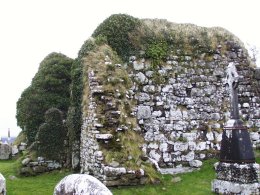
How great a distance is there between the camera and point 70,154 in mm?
15188

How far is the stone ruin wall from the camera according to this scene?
13.6m

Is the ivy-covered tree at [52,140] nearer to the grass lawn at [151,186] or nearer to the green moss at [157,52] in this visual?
the grass lawn at [151,186]

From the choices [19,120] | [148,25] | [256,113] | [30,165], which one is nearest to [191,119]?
[256,113]

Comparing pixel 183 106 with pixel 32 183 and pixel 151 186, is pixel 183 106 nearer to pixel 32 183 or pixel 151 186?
pixel 151 186

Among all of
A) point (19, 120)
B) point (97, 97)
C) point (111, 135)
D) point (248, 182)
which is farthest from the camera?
point (19, 120)

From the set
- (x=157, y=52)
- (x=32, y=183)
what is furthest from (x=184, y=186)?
(x=32, y=183)

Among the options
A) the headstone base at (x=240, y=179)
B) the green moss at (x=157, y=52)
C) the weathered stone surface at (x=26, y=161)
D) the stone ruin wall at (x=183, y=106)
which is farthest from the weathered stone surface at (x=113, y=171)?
the weathered stone surface at (x=26, y=161)

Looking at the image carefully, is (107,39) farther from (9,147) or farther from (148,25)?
(9,147)

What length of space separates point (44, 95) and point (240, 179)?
1218 centimetres

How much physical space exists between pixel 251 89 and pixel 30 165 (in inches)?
364

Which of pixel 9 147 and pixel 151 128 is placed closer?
pixel 151 128

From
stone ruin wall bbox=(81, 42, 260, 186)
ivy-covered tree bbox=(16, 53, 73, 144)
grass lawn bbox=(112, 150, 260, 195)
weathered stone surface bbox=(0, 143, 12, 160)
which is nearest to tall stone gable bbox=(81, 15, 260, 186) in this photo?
stone ruin wall bbox=(81, 42, 260, 186)

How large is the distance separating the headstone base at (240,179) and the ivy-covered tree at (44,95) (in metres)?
10.8

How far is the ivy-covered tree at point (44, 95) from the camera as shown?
19.2 m
